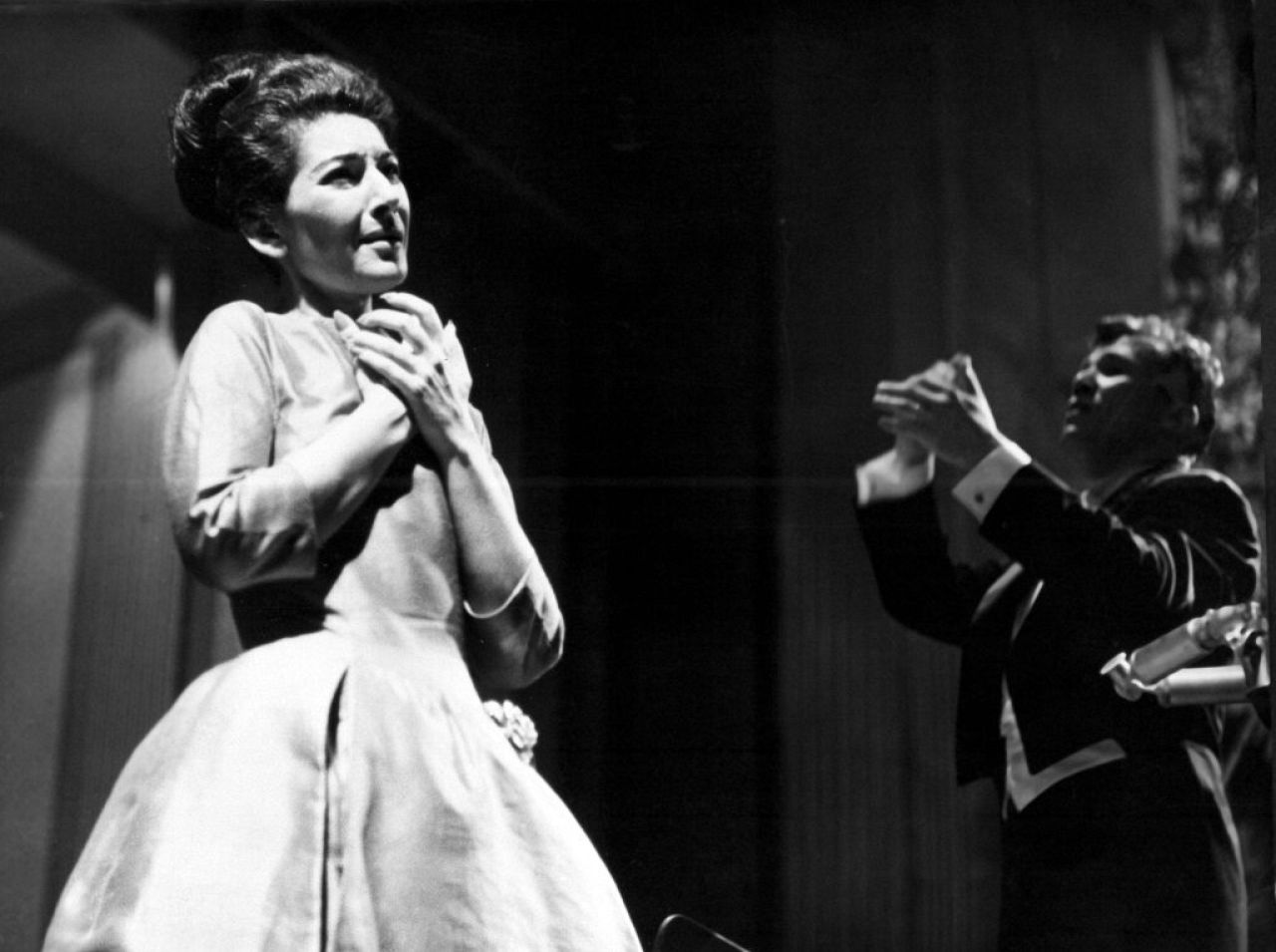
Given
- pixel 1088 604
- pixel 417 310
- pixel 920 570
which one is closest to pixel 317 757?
pixel 417 310

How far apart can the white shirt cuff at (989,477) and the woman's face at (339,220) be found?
105 centimetres

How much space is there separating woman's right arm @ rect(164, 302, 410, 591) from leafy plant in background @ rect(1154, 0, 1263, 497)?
1465 mm

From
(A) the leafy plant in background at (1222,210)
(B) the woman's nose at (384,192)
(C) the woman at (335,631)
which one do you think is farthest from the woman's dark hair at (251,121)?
(A) the leafy plant in background at (1222,210)

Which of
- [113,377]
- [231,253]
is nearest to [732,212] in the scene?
[231,253]

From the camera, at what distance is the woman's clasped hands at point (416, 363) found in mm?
3492

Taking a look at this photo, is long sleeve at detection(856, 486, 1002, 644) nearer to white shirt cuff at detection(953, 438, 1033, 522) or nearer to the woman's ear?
white shirt cuff at detection(953, 438, 1033, 522)

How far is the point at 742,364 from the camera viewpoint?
3.75 m

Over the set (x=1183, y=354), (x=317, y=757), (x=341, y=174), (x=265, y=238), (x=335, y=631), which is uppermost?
(x=341, y=174)

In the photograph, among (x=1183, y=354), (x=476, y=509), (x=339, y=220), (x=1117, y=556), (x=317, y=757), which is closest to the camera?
(x=317, y=757)

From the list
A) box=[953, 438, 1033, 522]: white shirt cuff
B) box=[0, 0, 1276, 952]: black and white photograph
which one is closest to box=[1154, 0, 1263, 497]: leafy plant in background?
box=[0, 0, 1276, 952]: black and white photograph

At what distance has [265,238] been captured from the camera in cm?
362

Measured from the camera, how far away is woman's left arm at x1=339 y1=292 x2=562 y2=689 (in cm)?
345

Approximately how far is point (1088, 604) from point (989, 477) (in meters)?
0.28

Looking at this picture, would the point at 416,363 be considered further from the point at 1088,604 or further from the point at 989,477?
the point at 1088,604
